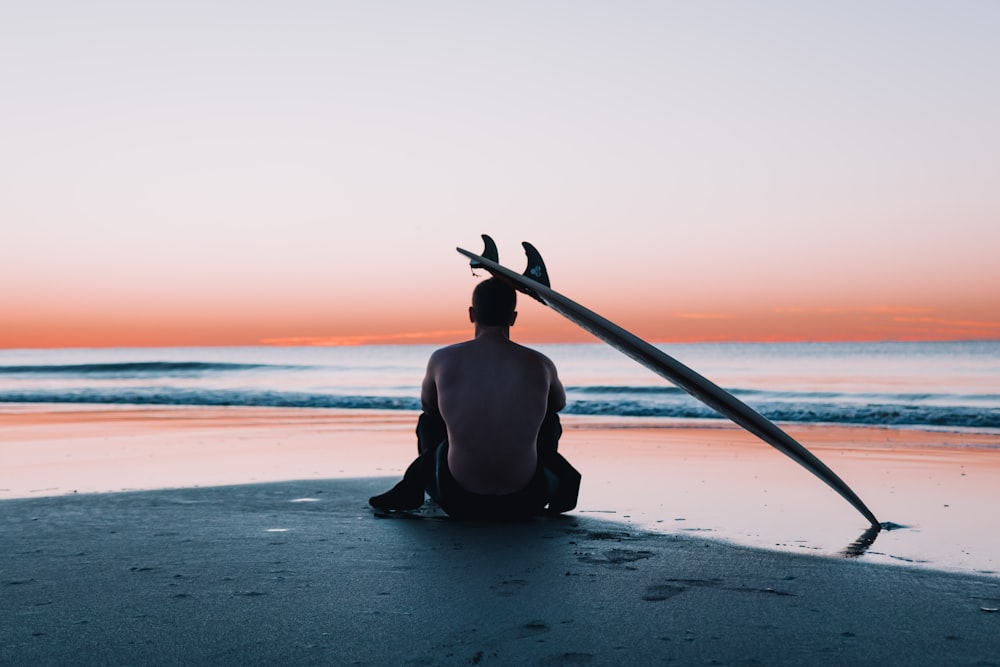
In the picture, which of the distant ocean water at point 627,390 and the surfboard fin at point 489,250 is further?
the distant ocean water at point 627,390

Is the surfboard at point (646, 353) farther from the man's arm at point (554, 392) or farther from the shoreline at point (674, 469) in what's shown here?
the shoreline at point (674, 469)

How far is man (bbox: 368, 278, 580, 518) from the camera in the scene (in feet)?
12.0

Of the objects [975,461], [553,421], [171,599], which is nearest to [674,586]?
[553,421]

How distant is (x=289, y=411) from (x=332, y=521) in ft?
31.2

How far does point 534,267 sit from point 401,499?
1.24 metres

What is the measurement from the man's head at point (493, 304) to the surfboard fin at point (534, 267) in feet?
0.37

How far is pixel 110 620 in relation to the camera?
7.68 ft

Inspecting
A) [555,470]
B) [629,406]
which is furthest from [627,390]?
[555,470]

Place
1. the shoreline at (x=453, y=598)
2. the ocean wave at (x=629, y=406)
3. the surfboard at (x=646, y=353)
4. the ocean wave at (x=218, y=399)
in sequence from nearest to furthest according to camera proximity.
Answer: the shoreline at (x=453, y=598) < the surfboard at (x=646, y=353) < the ocean wave at (x=629, y=406) < the ocean wave at (x=218, y=399)

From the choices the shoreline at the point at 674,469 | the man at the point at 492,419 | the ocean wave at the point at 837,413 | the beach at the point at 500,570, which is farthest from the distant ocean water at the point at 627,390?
the man at the point at 492,419

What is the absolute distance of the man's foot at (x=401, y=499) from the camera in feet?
13.1

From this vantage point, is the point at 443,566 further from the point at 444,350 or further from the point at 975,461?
the point at 975,461

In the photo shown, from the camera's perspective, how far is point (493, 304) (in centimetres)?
371

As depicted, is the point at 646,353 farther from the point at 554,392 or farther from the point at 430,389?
the point at 430,389
